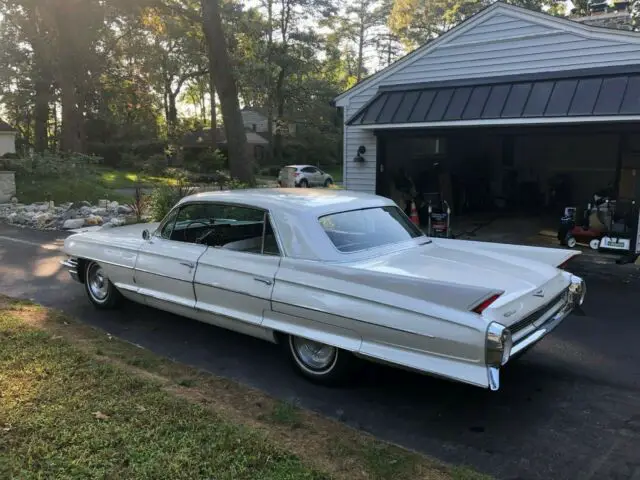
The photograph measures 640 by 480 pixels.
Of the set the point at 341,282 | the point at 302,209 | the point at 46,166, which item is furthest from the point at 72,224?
the point at 341,282

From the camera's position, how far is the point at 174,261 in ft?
16.7

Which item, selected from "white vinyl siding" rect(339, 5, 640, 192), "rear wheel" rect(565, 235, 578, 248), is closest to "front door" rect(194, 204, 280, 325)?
"rear wheel" rect(565, 235, 578, 248)

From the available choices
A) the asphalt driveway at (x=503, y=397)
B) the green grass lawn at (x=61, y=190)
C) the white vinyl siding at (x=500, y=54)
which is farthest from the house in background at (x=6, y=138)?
the asphalt driveway at (x=503, y=397)

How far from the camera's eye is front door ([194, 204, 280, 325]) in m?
4.36

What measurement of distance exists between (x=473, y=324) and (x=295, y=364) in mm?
1680

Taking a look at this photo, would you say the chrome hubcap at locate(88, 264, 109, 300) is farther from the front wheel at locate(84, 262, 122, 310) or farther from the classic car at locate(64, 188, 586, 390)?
the classic car at locate(64, 188, 586, 390)

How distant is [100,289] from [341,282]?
3587 millimetres

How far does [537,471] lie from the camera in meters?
3.11

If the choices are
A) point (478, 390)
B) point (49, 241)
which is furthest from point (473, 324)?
point (49, 241)

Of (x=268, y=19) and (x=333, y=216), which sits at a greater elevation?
(x=268, y=19)

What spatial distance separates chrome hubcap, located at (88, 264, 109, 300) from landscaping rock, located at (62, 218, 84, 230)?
788 cm

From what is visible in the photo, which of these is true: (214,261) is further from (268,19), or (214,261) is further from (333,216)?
(268,19)

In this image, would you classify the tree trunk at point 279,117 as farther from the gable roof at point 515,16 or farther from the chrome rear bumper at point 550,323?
the chrome rear bumper at point 550,323

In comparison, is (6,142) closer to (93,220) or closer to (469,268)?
(93,220)
